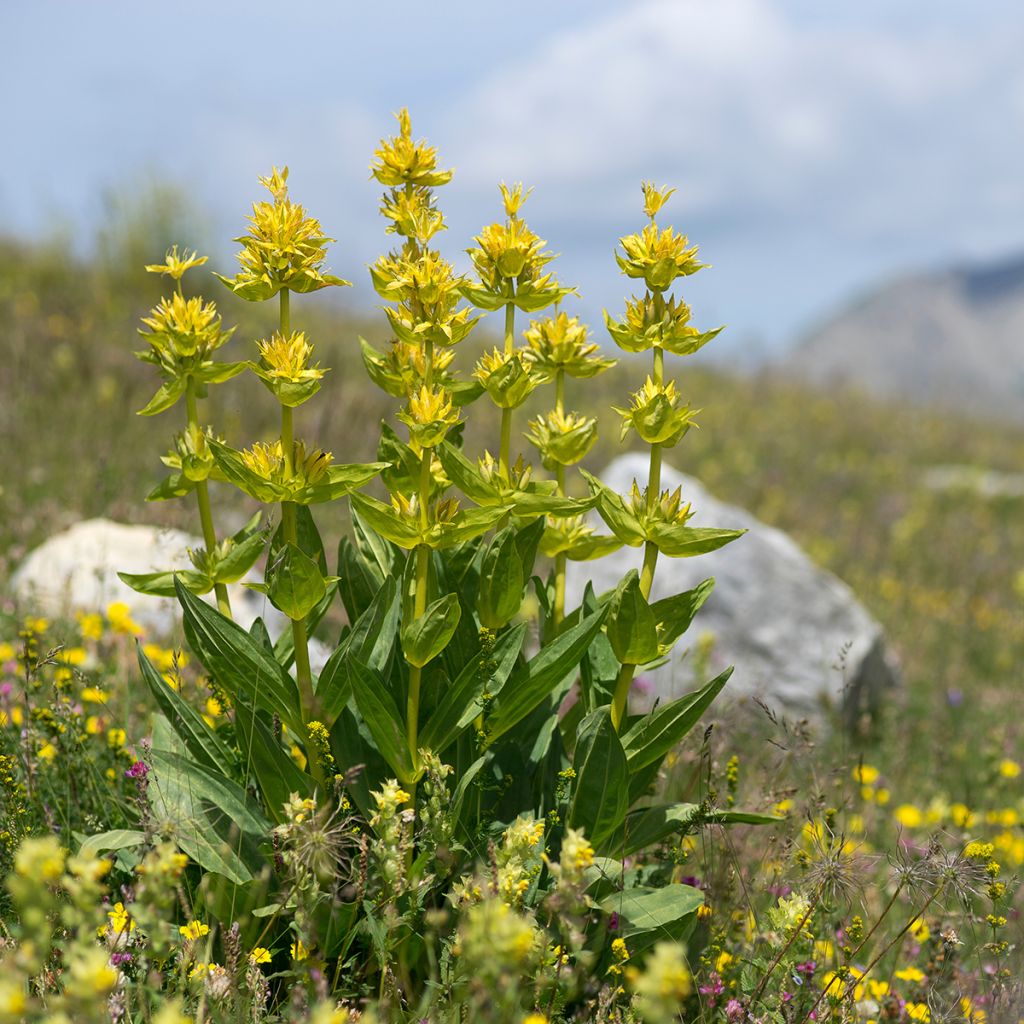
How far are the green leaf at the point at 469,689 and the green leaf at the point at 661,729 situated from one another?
0.31 m

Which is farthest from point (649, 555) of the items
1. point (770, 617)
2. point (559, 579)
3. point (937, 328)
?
point (937, 328)

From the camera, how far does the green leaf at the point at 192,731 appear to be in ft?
7.23

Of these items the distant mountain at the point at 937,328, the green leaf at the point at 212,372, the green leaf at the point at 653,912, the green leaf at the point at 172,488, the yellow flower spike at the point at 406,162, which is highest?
the distant mountain at the point at 937,328

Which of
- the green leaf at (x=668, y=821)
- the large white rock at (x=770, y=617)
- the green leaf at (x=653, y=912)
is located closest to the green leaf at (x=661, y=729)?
the green leaf at (x=668, y=821)

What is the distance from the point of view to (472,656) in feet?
7.25

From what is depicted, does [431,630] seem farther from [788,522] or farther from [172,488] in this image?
[788,522]

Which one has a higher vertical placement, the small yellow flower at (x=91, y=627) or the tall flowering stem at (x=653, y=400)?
the tall flowering stem at (x=653, y=400)

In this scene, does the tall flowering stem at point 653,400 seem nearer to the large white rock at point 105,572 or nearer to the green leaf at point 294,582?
the green leaf at point 294,582

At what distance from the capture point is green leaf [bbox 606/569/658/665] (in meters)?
1.96

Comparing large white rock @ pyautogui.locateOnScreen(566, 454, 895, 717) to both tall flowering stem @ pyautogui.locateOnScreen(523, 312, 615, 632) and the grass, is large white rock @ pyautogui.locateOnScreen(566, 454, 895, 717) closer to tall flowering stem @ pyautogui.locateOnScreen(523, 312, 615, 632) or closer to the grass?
the grass

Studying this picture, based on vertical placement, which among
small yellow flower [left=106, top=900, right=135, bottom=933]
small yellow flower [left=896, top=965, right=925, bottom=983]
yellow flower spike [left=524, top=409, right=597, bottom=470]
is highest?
yellow flower spike [left=524, top=409, right=597, bottom=470]

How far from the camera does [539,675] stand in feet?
6.70

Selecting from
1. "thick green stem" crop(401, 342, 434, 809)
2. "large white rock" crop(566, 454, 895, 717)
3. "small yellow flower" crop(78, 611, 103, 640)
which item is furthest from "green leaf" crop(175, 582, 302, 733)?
"large white rock" crop(566, 454, 895, 717)

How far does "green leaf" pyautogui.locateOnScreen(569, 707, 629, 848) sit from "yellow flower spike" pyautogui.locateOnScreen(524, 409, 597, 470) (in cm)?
55
